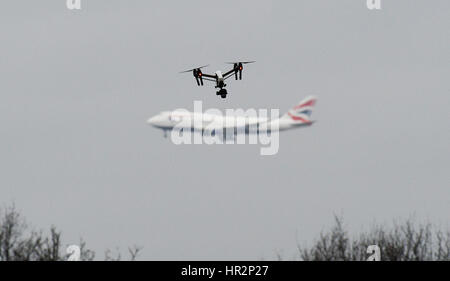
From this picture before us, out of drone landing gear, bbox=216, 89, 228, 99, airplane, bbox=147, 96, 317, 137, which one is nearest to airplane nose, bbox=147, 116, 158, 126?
airplane, bbox=147, 96, 317, 137

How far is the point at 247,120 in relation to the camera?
10331 cm

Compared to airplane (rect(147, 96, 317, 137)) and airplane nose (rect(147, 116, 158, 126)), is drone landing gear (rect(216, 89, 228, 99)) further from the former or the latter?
airplane nose (rect(147, 116, 158, 126))

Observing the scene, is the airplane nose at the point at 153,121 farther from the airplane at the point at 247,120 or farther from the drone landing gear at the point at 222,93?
the drone landing gear at the point at 222,93

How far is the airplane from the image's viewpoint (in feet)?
338

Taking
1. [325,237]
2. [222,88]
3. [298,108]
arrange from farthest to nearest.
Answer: [325,237]
[298,108]
[222,88]

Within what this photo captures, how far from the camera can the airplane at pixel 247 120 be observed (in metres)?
103

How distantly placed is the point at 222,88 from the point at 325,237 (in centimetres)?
2472

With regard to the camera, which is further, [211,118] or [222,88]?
[211,118]

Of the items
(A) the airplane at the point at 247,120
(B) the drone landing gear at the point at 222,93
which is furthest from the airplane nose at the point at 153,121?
(B) the drone landing gear at the point at 222,93

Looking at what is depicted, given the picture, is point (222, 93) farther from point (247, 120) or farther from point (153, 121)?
point (153, 121)

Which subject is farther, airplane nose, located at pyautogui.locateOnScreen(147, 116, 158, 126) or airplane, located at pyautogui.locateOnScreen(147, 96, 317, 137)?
airplane nose, located at pyautogui.locateOnScreen(147, 116, 158, 126)

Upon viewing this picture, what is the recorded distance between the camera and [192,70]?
103 metres
